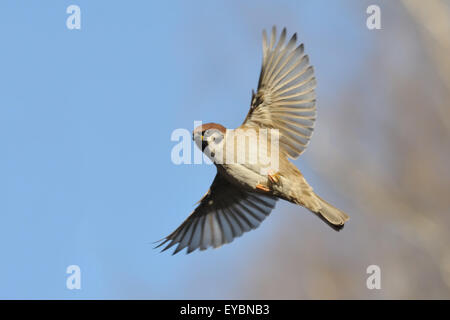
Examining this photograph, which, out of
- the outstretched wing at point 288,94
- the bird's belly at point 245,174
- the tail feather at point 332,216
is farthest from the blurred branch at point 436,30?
the bird's belly at point 245,174

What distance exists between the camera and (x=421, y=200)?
A: 340 inches

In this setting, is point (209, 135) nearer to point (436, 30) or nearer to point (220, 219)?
point (220, 219)

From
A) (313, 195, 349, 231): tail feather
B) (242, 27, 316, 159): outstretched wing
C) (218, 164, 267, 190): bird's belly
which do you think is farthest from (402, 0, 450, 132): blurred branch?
(218, 164, 267, 190): bird's belly

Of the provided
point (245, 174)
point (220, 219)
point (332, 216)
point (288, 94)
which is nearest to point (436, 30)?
point (288, 94)

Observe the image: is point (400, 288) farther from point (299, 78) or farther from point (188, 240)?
point (299, 78)

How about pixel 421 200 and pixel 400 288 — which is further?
pixel 421 200

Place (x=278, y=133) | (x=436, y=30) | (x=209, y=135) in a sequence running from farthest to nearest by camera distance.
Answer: (x=436, y=30)
(x=278, y=133)
(x=209, y=135)

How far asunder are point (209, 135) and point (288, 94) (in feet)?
2.52

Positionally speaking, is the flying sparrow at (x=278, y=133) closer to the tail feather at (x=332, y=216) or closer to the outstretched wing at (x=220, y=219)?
the tail feather at (x=332, y=216)

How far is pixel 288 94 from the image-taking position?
5.71 meters

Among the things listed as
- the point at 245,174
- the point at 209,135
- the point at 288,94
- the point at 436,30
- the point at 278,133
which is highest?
the point at 436,30

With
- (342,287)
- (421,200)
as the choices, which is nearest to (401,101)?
(421,200)

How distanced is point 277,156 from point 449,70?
158 centimetres

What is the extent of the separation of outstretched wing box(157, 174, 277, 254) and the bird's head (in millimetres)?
1051
